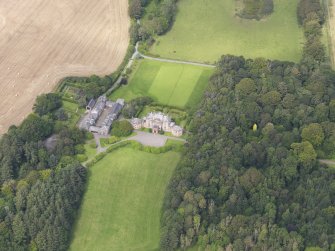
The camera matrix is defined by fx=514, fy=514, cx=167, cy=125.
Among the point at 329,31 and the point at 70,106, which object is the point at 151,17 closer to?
the point at 70,106

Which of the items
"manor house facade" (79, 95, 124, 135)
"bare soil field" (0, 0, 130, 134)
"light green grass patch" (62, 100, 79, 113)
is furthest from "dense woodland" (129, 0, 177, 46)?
"light green grass patch" (62, 100, 79, 113)

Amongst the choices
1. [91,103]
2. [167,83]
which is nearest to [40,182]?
[91,103]

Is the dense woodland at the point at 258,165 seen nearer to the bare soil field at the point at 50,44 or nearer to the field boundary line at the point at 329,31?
the field boundary line at the point at 329,31

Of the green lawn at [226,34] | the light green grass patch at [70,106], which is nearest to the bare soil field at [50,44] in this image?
the light green grass patch at [70,106]

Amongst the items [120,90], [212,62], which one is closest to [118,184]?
[120,90]

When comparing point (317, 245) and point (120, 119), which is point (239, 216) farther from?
point (120, 119)

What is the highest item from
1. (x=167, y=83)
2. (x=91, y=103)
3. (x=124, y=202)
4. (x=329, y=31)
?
(x=329, y=31)

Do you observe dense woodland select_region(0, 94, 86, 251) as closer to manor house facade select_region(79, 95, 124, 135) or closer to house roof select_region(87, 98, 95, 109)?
manor house facade select_region(79, 95, 124, 135)
